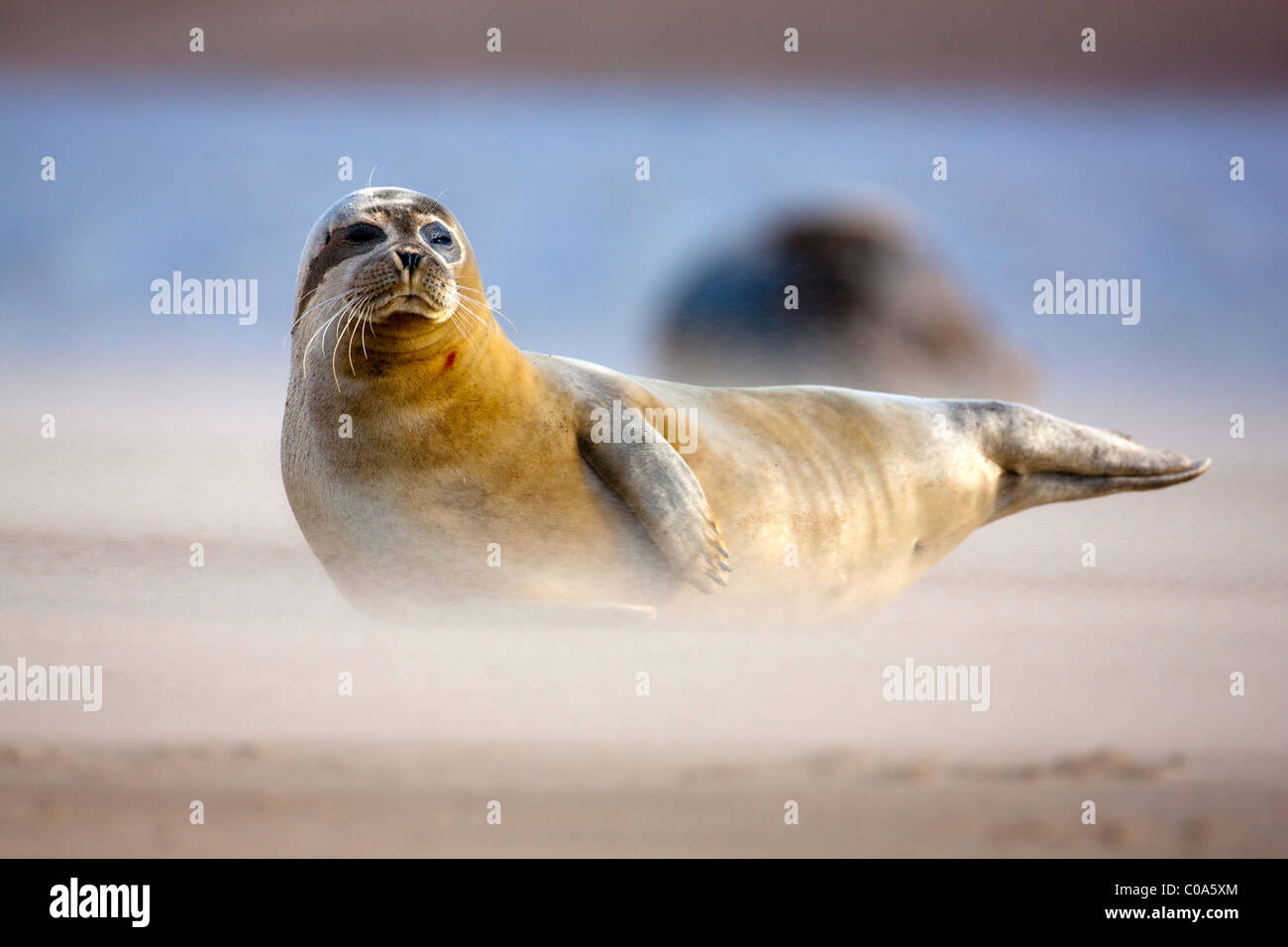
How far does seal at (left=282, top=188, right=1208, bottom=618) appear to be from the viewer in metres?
4.79

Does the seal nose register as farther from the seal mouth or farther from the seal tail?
the seal tail

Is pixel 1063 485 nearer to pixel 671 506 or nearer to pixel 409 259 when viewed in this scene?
pixel 671 506

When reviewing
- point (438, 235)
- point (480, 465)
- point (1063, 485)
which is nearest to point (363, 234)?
point (438, 235)

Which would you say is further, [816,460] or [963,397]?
[963,397]

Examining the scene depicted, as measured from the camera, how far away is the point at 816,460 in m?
5.74

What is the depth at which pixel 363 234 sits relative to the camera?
4.75 metres

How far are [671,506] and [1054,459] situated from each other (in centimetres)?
206

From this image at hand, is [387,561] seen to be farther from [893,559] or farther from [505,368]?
[893,559]

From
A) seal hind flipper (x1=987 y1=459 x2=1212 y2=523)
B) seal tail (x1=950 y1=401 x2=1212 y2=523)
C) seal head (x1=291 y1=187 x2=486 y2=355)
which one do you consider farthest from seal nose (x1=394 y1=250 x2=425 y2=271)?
seal hind flipper (x1=987 y1=459 x2=1212 y2=523)

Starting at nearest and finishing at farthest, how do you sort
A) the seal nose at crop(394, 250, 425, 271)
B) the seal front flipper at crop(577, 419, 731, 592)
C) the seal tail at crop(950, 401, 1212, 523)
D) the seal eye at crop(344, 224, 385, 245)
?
the seal nose at crop(394, 250, 425, 271) < the seal eye at crop(344, 224, 385, 245) < the seal front flipper at crop(577, 419, 731, 592) < the seal tail at crop(950, 401, 1212, 523)

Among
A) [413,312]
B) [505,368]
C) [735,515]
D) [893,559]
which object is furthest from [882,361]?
[413,312]

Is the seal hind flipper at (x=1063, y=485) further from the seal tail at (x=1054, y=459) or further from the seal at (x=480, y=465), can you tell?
the seal at (x=480, y=465)

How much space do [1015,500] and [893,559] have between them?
0.74 metres

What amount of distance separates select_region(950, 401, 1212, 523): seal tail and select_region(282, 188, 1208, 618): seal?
998mm
